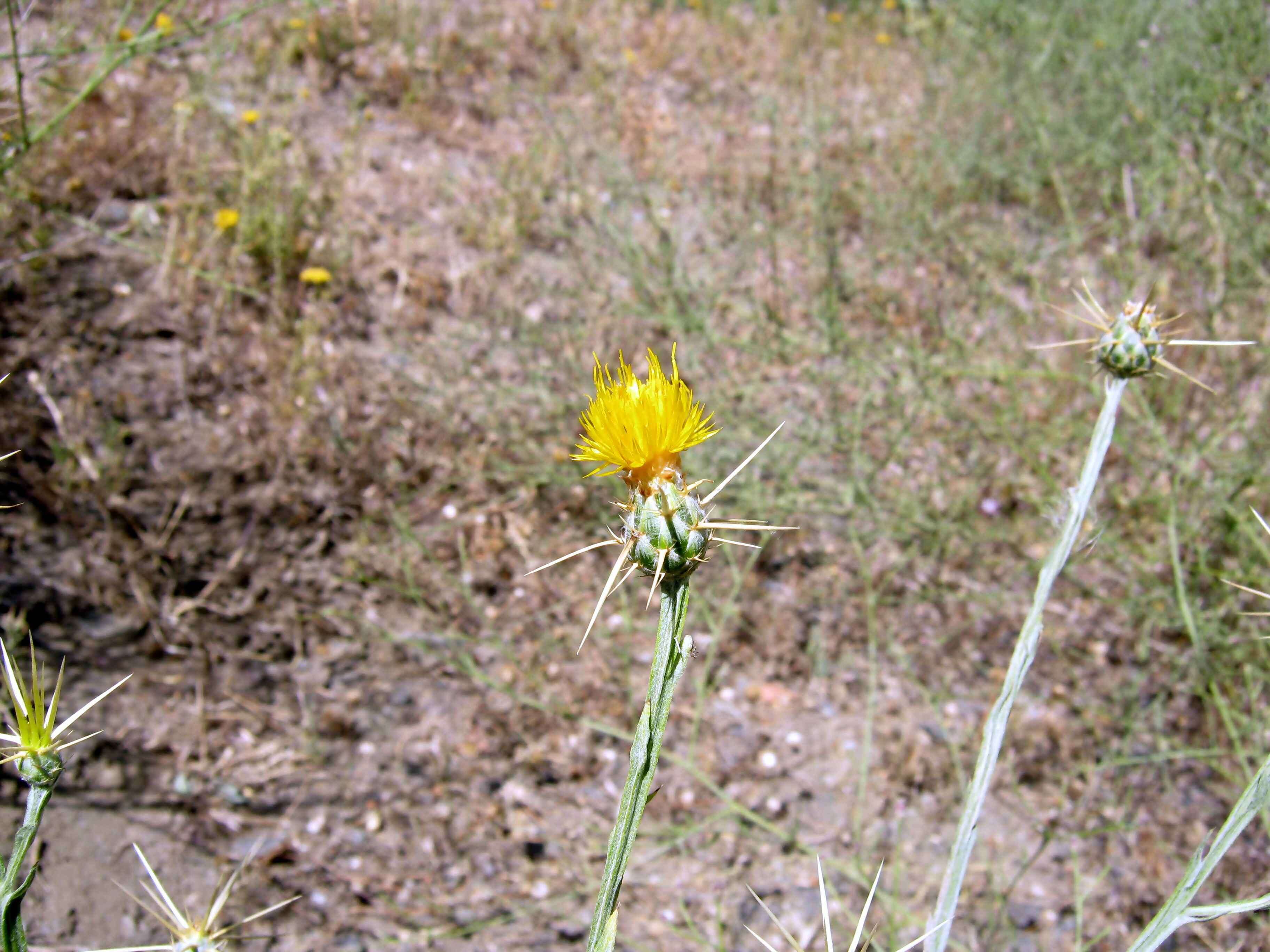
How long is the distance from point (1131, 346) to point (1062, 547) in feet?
1.06

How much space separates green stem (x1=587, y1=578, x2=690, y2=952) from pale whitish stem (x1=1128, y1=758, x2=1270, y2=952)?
50cm

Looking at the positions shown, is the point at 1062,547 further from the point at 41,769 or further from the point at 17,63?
the point at 17,63

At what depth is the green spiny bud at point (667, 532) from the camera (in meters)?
0.86

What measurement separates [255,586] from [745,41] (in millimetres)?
4434

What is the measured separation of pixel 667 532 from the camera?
0.86 m

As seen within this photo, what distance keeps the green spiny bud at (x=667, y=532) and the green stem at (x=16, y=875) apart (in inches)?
21.5

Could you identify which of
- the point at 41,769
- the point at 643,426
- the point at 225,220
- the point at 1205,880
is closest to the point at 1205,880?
the point at 1205,880

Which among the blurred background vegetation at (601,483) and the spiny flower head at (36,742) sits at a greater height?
the spiny flower head at (36,742)

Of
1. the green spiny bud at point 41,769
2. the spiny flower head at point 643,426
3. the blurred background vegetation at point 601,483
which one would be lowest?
the blurred background vegetation at point 601,483

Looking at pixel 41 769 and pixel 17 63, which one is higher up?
pixel 17 63

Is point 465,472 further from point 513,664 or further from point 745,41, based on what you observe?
point 745,41

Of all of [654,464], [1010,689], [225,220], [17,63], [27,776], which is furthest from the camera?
[225,220]

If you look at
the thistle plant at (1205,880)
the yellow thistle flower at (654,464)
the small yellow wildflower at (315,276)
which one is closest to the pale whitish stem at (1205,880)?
the thistle plant at (1205,880)

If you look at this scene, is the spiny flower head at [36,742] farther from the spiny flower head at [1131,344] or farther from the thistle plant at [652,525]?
the spiny flower head at [1131,344]
